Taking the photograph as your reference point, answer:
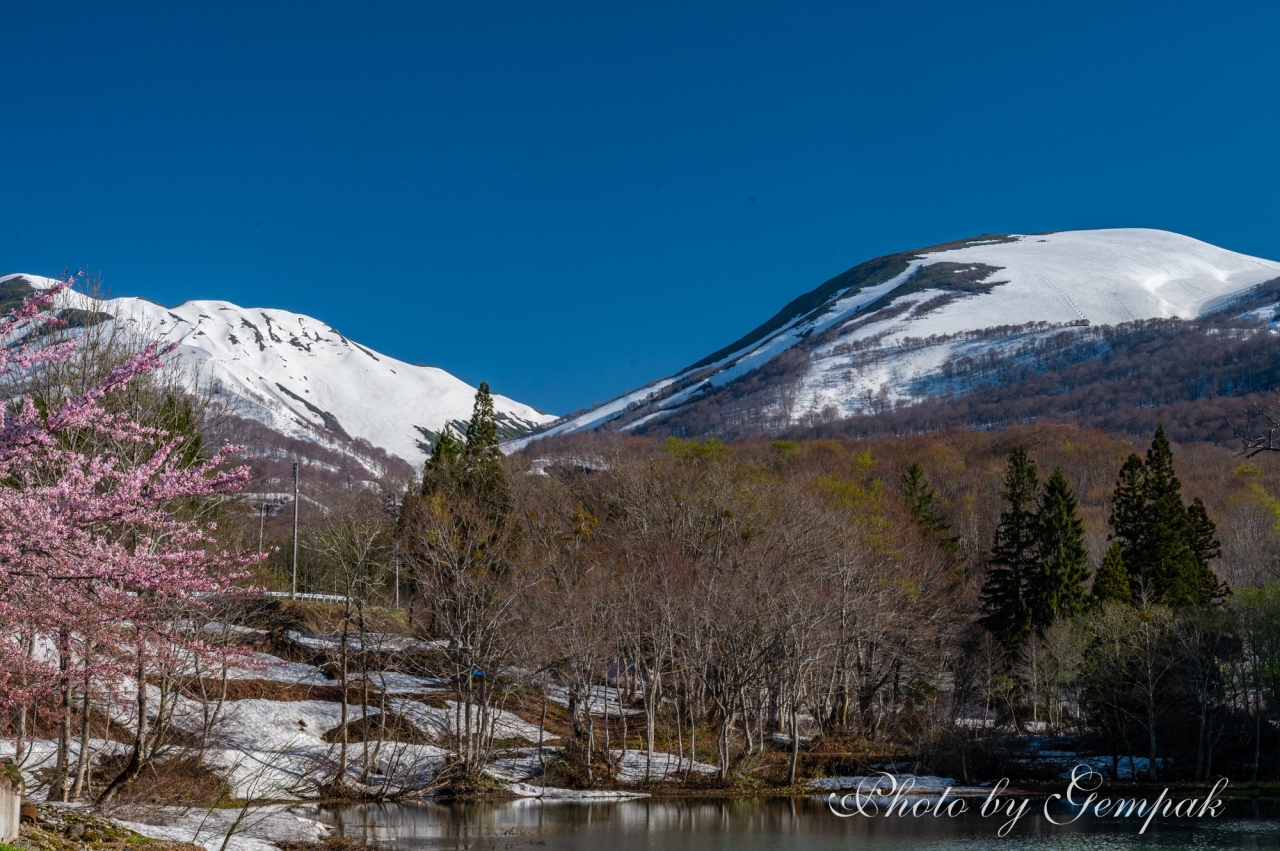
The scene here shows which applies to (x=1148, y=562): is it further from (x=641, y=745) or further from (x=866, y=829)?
(x=866, y=829)

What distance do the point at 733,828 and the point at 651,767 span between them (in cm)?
1089

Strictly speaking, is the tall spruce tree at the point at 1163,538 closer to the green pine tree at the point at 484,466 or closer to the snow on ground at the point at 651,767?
the snow on ground at the point at 651,767

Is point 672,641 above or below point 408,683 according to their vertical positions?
above

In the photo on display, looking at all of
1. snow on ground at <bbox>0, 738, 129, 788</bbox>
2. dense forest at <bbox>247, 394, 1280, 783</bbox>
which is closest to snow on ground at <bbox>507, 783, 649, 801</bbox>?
dense forest at <bbox>247, 394, 1280, 783</bbox>

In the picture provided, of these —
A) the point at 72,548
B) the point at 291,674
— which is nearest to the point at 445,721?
the point at 291,674

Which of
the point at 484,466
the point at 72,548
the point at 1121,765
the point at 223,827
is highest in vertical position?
the point at 484,466

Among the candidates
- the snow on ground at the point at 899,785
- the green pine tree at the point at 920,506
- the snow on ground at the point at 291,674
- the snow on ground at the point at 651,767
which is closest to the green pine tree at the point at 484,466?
the snow on ground at the point at 291,674

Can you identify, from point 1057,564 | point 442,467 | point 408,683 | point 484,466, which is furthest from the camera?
point 484,466

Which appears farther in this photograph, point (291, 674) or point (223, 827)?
point (291, 674)

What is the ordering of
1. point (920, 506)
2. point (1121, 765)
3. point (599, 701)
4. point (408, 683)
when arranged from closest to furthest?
point (1121, 765) → point (408, 683) → point (599, 701) → point (920, 506)

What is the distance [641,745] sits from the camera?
153 ft

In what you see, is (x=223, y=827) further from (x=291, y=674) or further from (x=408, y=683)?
(x=408, y=683)

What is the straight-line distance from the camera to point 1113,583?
193 ft

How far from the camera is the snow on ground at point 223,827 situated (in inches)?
824
